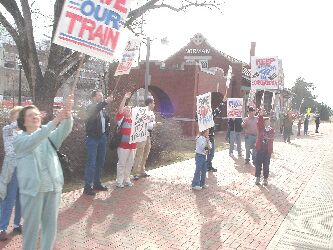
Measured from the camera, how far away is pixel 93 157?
7.81 m

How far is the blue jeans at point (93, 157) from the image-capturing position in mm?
7793

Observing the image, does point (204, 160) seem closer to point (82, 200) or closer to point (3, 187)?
point (82, 200)

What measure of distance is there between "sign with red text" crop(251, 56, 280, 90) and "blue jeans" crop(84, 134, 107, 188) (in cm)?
787

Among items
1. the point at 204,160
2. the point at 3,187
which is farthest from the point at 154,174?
the point at 3,187

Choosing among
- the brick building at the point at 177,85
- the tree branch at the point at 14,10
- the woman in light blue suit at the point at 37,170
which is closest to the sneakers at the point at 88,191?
the woman in light blue suit at the point at 37,170

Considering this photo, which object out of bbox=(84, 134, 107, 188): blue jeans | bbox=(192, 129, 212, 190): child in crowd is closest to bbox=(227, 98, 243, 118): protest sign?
bbox=(192, 129, 212, 190): child in crowd

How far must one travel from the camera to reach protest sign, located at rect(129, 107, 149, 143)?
28.9ft

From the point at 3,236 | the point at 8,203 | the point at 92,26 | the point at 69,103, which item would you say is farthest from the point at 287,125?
the point at 69,103

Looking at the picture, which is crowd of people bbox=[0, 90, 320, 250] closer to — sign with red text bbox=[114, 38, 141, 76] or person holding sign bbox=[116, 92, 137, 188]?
person holding sign bbox=[116, 92, 137, 188]

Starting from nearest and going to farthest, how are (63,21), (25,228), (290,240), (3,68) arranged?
(25,228)
(63,21)
(290,240)
(3,68)

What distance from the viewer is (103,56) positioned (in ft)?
17.0

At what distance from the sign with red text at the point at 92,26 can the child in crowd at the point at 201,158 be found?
13.1 feet

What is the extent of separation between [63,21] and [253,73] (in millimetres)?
10781

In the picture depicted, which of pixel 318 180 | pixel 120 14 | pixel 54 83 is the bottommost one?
pixel 318 180
